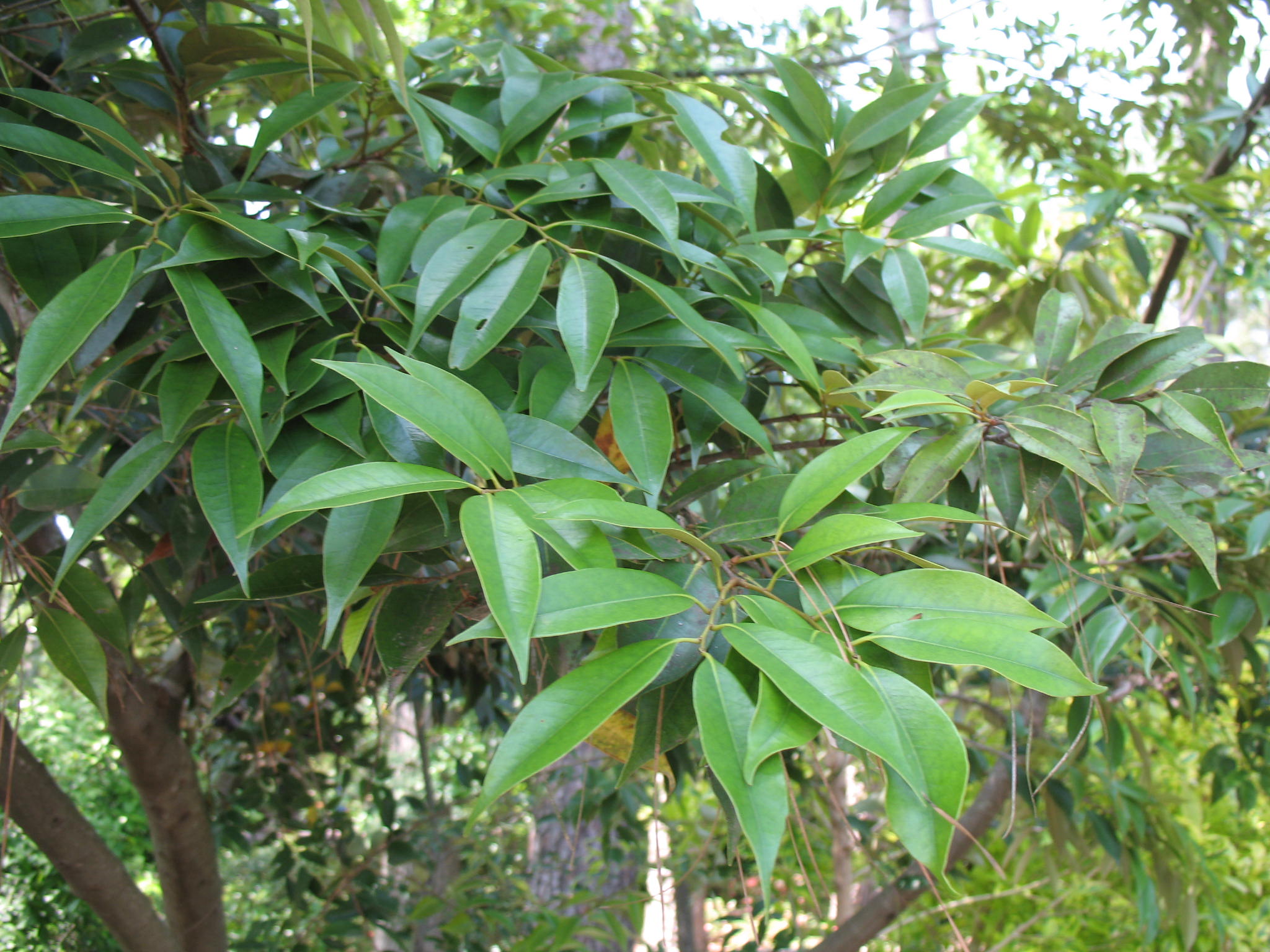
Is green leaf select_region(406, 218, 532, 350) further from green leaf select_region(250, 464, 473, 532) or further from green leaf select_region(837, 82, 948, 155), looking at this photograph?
green leaf select_region(837, 82, 948, 155)

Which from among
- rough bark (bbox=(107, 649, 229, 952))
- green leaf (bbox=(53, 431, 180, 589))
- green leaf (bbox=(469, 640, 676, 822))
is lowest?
rough bark (bbox=(107, 649, 229, 952))

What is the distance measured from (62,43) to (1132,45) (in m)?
1.72

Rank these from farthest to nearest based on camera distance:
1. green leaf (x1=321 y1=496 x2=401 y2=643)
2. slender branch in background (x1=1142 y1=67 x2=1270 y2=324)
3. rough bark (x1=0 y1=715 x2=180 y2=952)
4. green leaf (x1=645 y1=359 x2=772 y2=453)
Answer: slender branch in background (x1=1142 y1=67 x2=1270 y2=324) < rough bark (x1=0 y1=715 x2=180 y2=952) < green leaf (x1=645 y1=359 x2=772 y2=453) < green leaf (x1=321 y1=496 x2=401 y2=643)

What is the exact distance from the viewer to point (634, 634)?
15.3 inches

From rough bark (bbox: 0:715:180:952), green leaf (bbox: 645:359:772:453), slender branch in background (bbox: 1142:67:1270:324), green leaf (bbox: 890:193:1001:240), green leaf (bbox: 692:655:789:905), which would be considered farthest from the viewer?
slender branch in background (bbox: 1142:67:1270:324)

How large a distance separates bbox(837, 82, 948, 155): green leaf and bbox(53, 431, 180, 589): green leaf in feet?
1.65

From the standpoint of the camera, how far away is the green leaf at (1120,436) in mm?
420

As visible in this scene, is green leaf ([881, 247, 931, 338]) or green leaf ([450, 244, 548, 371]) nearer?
green leaf ([450, 244, 548, 371])

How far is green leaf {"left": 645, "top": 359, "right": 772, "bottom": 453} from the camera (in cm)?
48

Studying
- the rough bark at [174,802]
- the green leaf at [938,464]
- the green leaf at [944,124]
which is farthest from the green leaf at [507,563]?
the rough bark at [174,802]

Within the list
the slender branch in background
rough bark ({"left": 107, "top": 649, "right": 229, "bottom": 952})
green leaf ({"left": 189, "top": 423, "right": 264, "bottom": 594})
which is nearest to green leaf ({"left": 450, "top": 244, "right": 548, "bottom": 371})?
green leaf ({"left": 189, "top": 423, "right": 264, "bottom": 594})

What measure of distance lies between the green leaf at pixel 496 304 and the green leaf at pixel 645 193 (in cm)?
6

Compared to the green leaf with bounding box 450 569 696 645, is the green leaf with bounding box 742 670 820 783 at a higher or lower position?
lower

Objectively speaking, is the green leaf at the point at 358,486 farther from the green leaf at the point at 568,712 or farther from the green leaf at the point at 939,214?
the green leaf at the point at 939,214
